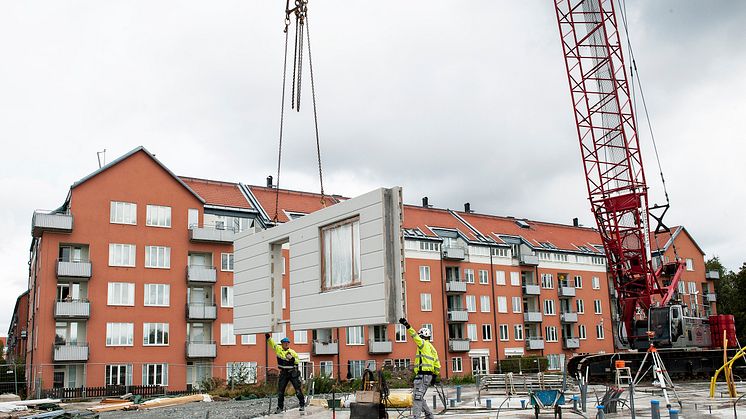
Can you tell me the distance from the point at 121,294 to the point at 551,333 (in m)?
39.8

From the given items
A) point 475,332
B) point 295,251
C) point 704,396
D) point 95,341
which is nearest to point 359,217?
point 295,251

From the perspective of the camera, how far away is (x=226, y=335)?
48562 mm

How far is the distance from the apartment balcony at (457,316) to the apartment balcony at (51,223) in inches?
1191

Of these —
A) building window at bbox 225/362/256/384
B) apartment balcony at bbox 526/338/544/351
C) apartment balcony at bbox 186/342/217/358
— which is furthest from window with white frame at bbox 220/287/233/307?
apartment balcony at bbox 526/338/544/351

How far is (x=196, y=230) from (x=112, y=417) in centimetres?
2781

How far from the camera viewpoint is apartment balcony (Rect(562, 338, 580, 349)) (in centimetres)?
6925

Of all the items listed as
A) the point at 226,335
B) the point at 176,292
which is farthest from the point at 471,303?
the point at 176,292

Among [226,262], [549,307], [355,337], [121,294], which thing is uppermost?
[226,262]

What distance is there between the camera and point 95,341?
43.9m

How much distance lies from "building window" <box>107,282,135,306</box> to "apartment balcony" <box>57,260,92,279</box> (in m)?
1.68

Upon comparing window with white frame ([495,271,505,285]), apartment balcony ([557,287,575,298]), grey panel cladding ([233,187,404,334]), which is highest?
window with white frame ([495,271,505,285])

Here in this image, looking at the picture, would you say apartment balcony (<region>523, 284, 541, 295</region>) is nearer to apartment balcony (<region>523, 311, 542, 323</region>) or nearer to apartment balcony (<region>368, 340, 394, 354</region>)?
apartment balcony (<region>523, 311, 542, 323</region>)

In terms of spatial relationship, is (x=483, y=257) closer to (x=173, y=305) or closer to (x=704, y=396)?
(x=173, y=305)

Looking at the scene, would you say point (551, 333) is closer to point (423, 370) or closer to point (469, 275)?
point (469, 275)
